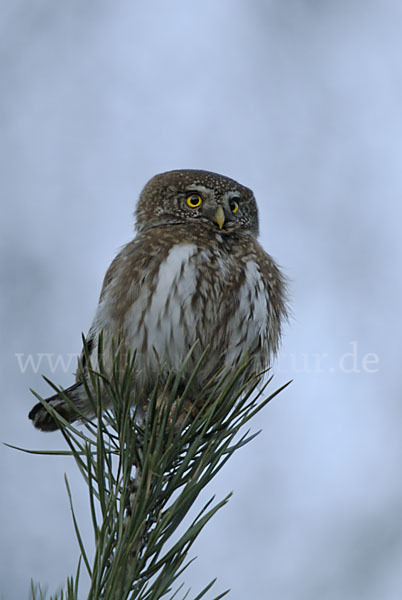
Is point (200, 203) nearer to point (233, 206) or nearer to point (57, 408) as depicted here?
point (233, 206)

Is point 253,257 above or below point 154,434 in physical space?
above

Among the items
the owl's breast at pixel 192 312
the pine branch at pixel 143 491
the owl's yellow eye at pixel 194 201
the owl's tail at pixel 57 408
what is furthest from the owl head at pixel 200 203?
the pine branch at pixel 143 491

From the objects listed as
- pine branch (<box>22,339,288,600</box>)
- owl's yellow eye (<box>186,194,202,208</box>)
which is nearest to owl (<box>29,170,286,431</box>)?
owl's yellow eye (<box>186,194,202,208</box>)

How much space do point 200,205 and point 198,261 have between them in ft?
1.98

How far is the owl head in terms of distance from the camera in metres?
3.65

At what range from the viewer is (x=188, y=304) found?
306 centimetres

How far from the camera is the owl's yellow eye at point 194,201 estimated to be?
372 cm

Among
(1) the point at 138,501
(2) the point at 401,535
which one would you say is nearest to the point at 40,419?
(1) the point at 138,501

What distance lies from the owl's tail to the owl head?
0.98 m

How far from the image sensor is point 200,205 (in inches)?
146

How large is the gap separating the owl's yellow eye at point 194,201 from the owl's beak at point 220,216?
14 cm

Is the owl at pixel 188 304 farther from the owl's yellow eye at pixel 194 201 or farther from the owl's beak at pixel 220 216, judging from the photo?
the owl's yellow eye at pixel 194 201

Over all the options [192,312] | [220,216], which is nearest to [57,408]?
[192,312]

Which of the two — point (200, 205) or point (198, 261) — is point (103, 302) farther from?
point (200, 205)
